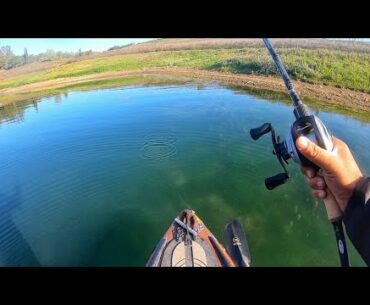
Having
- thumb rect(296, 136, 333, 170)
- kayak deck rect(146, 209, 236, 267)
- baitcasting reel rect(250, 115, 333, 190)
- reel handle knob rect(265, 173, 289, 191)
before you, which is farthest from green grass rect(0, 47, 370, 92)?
thumb rect(296, 136, 333, 170)

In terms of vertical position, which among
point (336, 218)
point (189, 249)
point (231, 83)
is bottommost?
point (336, 218)

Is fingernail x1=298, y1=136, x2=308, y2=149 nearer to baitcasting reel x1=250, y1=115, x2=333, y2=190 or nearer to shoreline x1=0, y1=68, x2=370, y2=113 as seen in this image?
baitcasting reel x1=250, y1=115, x2=333, y2=190

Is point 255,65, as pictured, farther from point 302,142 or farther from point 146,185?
point 302,142

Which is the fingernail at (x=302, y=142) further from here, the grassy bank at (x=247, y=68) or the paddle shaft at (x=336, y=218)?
the grassy bank at (x=247, y=68)

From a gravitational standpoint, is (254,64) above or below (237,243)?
above

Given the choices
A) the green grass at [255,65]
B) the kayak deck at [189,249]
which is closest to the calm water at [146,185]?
the kayak deck at [189,249]

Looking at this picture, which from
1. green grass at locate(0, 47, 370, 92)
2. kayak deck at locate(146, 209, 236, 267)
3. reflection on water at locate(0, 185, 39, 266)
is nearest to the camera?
kayak deck at locate(146, 209, 236, 267)

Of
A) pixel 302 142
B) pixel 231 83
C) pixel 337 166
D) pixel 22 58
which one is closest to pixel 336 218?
pixel 337 166
